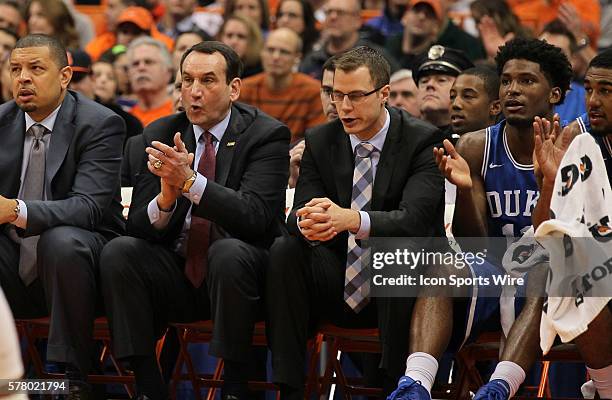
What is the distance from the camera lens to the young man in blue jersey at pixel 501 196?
5.61m

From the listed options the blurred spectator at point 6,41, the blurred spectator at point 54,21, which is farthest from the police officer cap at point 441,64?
the blurred spectator at point 54,21

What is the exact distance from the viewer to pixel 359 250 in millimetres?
6078

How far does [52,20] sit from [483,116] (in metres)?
4.98

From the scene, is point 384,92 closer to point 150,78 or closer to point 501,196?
point 501,196

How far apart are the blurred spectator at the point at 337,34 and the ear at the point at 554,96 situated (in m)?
3.71

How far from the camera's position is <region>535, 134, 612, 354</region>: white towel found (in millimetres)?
5207

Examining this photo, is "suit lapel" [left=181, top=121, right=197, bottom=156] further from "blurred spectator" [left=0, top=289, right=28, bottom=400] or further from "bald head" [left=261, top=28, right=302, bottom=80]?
"blurred spectator" [left=0, top=289, right=28, bottom=400]

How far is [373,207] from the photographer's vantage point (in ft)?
20.2

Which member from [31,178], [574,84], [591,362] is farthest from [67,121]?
[574,84]

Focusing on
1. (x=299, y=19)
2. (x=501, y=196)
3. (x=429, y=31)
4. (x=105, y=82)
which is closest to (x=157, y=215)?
(x=501, y=196)

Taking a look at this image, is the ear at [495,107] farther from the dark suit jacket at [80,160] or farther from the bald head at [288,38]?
the bald head at [288,38]

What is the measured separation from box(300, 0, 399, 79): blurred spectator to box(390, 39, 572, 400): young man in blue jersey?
3.65m

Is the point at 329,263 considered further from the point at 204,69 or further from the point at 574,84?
the point at 574,84

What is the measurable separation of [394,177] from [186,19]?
6.50 meters
